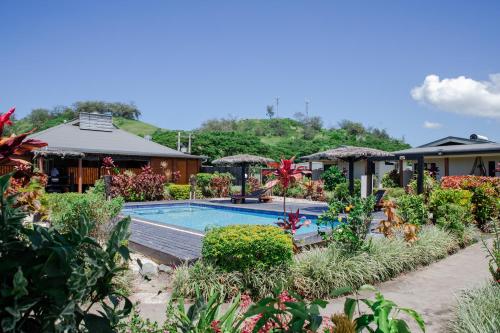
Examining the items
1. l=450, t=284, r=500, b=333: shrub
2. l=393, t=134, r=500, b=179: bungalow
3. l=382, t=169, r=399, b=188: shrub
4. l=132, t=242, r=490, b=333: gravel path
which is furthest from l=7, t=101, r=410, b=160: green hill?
l=450, t=284, r=500, b=333: shrub

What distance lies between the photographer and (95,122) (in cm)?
2573

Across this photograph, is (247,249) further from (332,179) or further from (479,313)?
(332,179)

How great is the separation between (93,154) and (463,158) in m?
21.7

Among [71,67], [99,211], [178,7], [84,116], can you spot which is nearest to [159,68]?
[71,67]

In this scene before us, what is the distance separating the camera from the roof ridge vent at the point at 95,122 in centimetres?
2517

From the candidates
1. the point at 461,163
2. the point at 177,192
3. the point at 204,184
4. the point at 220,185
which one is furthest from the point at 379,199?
the point at 177,192

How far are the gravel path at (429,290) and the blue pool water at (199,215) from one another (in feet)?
20.1

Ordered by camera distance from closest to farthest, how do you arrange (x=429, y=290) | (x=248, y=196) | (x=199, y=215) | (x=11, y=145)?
(x=11, y=145) → (x=429, y=290) → (x=199, y=215) → (x=248, y=196)

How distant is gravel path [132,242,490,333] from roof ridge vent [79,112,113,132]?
22305 mm

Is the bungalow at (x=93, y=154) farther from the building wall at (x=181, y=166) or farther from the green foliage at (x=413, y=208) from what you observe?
the green foliage at (x=413, y=208)

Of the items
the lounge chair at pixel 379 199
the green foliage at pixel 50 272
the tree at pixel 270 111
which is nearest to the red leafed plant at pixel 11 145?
the green foliage at pixel 50 272

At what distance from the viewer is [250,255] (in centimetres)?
522

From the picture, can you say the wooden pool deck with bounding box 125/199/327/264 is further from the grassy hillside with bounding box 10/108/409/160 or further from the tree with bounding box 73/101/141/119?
Result: the tree with bounding box 73/101/141/119

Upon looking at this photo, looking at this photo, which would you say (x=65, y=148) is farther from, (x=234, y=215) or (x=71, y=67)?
(x=234, y=215)
